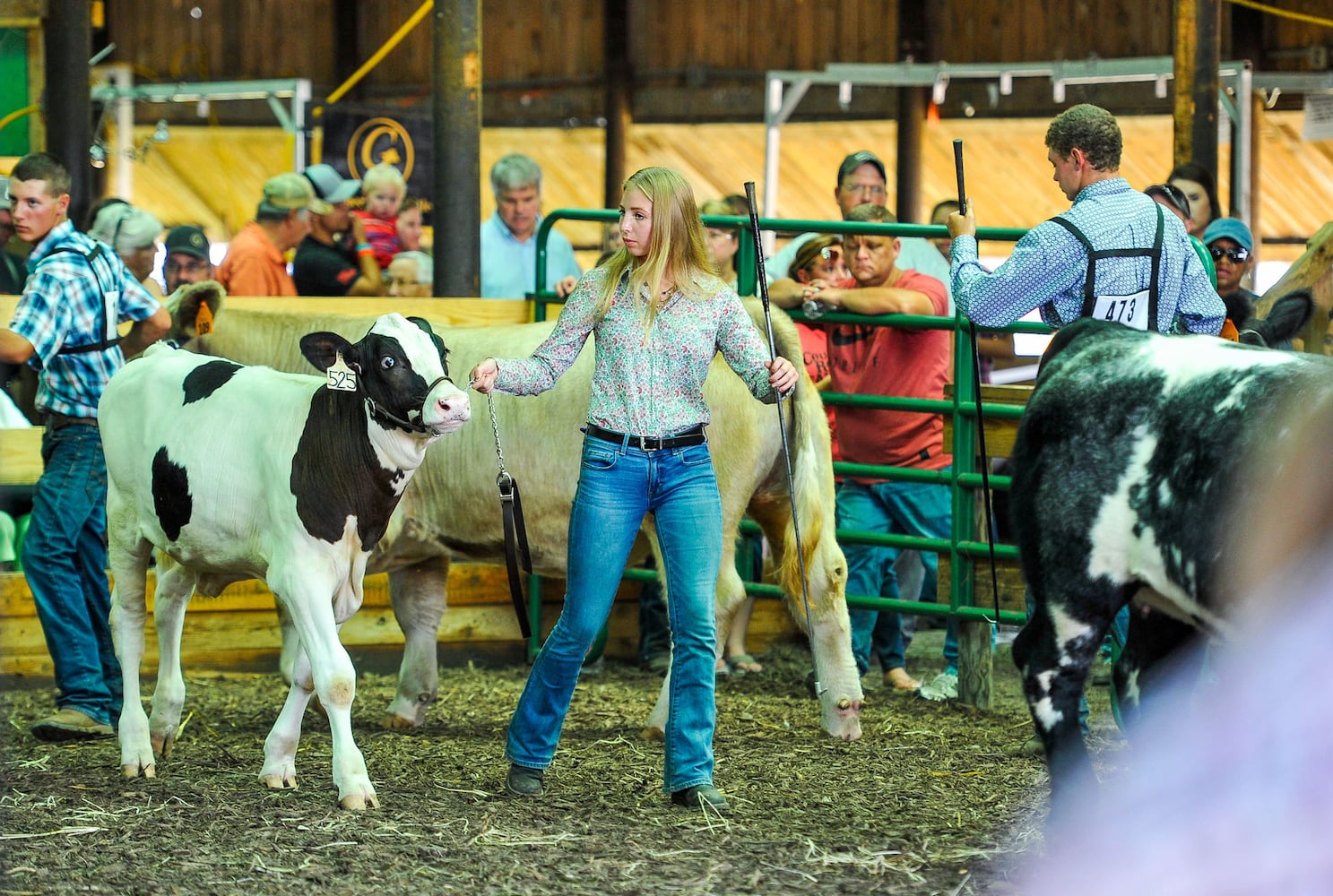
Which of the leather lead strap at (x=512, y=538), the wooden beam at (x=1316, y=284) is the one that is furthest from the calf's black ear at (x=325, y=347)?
the wooden beam at (x=1316, y=284)

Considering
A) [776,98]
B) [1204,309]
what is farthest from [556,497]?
[776,98]

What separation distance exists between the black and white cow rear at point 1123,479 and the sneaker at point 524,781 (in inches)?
64.0

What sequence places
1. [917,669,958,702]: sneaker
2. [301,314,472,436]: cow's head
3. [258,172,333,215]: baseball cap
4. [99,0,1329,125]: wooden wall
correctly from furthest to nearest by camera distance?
[99,0,1329,125]: wooden wall, [258,172,333,215]: baseball cap, [917,669,958,702]: sneaker, [301,314,472,436]: cow's head

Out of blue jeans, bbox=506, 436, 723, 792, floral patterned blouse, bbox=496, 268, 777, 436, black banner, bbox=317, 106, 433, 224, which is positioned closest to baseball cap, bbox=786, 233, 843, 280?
floral patterned blouse, bbox=496, 268, 777, 436

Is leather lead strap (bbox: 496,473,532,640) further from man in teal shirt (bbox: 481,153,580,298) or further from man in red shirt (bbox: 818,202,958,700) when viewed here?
man in teal shirt (bbox: 481,153,580,298)

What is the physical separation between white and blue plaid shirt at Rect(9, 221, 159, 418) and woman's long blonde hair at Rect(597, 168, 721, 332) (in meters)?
1.97

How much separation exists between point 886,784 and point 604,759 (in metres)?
0.97

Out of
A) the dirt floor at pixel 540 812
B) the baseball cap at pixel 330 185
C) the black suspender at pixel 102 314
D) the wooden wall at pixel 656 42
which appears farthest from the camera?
the wooden wall at pixel 656 42

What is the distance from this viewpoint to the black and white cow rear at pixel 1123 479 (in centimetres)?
365

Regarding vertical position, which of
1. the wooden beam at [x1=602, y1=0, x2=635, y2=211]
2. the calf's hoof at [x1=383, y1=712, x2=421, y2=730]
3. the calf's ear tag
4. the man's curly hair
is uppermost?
the wooden beam at [x1=602, y1=0, x2=635, y2=211]

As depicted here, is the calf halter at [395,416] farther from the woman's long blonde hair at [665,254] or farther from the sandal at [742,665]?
the sandal at [742,665]

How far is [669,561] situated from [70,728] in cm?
247

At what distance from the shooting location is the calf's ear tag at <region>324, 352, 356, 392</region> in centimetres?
494

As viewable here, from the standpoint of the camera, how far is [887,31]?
16.2m
